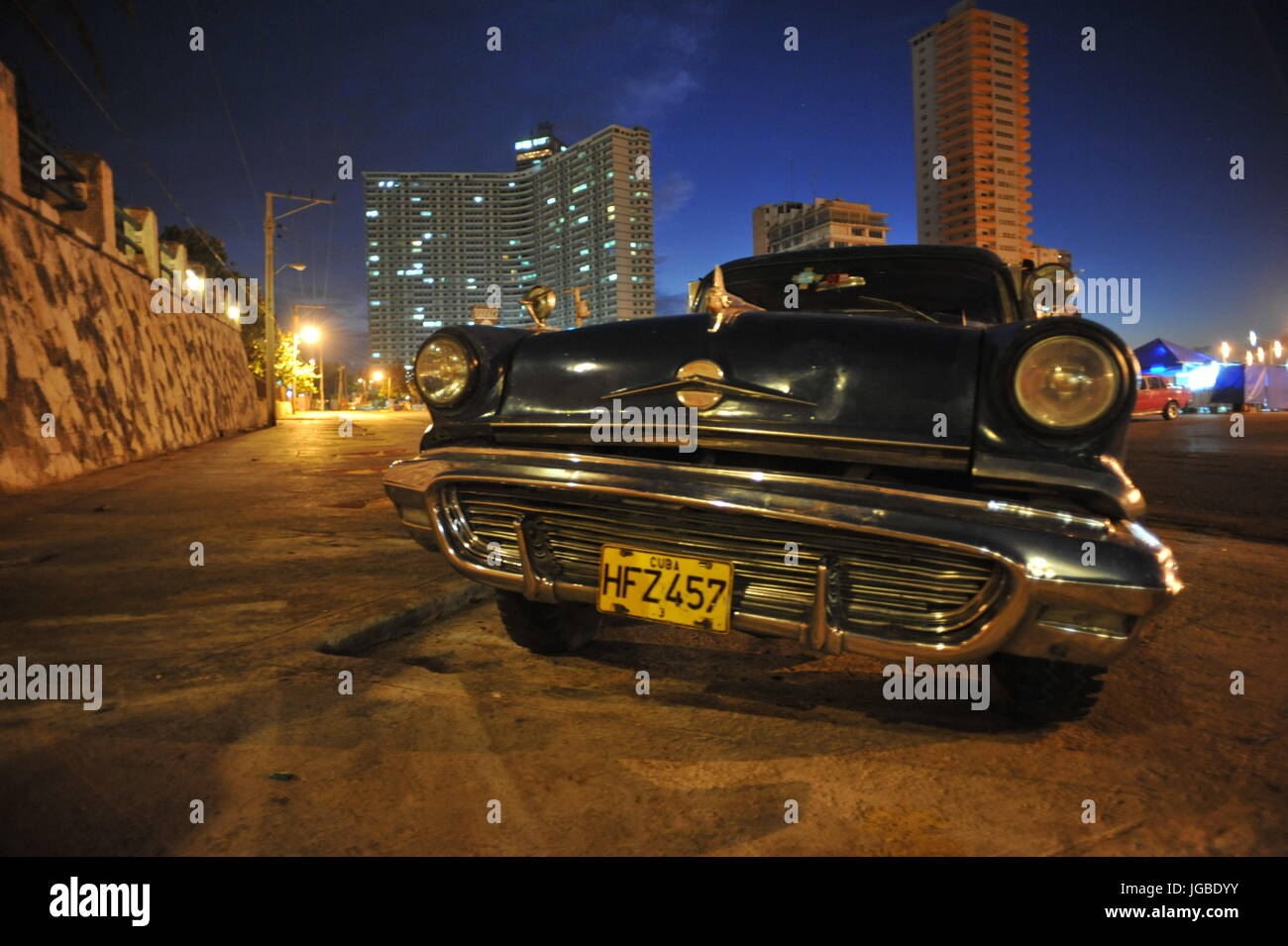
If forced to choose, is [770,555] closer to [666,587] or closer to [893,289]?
[666,587]

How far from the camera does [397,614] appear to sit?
307 cm

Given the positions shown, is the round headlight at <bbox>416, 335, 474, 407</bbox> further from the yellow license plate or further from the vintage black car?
the yellow license plate

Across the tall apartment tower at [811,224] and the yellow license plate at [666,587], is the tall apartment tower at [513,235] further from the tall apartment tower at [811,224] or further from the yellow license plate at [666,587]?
the tall apartment tower at [811,224]

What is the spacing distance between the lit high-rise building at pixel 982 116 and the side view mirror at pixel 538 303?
84.2m

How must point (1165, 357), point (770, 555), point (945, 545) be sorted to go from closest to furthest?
point (945, 545)
point (770, 555)
point (1165, 357)

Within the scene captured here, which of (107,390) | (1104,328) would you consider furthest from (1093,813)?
(107,390)

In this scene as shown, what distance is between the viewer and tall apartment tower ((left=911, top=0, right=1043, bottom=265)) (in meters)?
78.8

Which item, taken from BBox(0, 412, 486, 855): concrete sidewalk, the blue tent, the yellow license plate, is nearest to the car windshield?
the yellow license plate

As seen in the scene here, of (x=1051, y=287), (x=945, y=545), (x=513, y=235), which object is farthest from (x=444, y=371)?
(x=513, y=235)

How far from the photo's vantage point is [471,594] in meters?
3.53

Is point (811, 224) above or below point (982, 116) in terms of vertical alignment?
below

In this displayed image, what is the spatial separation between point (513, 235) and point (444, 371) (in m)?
48.3
